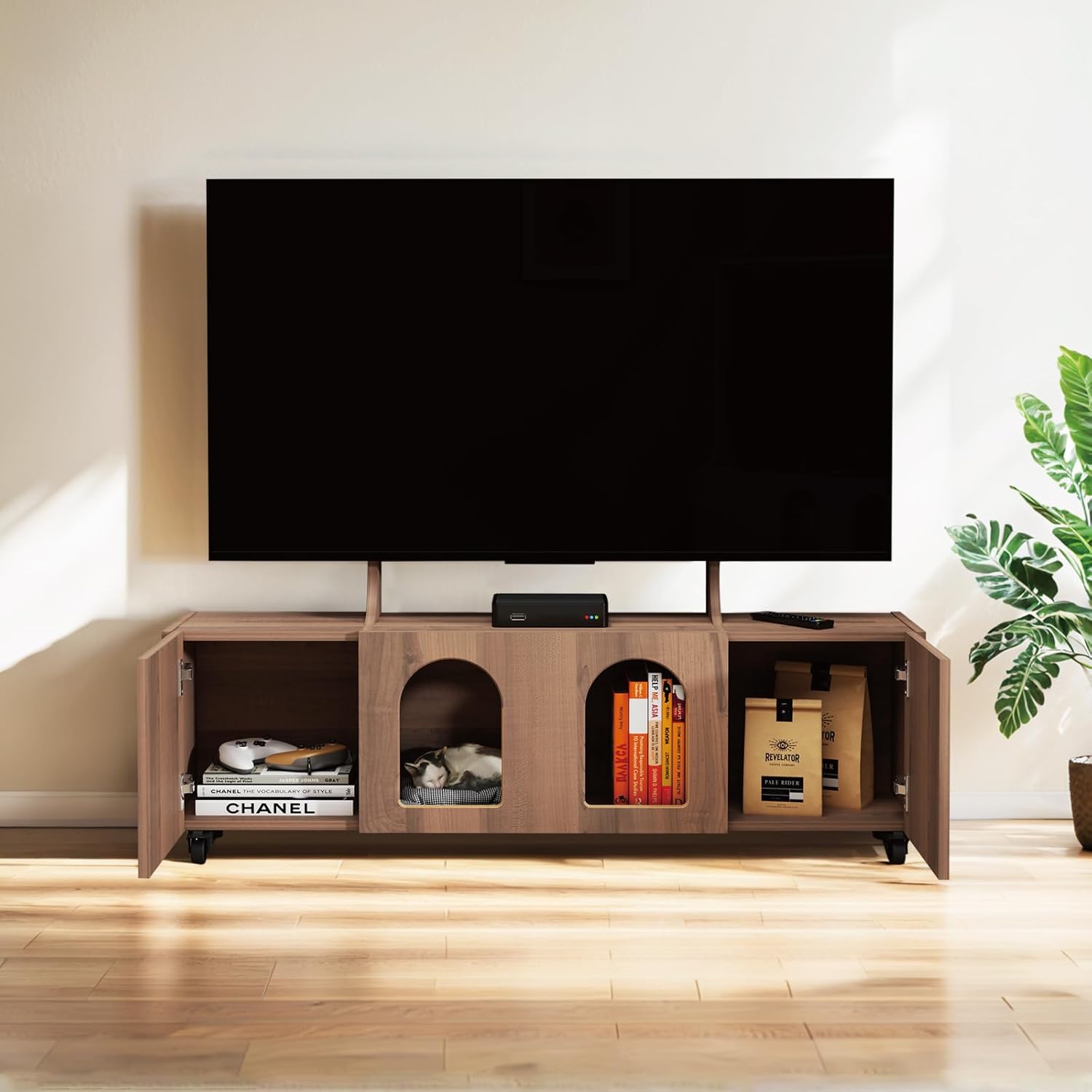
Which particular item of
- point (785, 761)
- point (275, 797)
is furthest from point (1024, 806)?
point (275, 797)

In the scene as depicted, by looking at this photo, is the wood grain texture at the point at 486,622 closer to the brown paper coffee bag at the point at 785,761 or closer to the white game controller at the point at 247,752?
the brown paper coffee bag at the point at 785,761

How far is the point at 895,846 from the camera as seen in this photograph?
2.79 meters

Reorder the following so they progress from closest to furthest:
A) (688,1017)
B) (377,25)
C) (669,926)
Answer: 1. (688,1017)
2. (669,926)
3. (377,25)

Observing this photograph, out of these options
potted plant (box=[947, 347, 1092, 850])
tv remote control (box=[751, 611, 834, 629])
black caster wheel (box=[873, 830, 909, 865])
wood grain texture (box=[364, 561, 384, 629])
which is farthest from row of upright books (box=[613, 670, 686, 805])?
potted plant (box=[947, 347, 1092, 850])

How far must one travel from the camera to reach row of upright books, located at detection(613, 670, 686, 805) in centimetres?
280

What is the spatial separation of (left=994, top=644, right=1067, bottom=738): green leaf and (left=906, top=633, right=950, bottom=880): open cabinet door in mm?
250

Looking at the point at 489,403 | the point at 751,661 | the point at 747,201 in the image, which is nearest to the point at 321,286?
the point at 489,403

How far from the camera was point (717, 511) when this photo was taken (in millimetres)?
2863

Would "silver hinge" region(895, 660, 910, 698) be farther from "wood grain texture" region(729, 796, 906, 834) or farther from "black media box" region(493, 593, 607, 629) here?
"black media box" region(493, 593, 607, 629)

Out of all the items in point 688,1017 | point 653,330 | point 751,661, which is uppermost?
point 653,330

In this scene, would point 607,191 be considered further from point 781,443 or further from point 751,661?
point 751,661

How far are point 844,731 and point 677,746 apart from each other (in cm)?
41

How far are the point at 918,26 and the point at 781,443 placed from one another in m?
1.16

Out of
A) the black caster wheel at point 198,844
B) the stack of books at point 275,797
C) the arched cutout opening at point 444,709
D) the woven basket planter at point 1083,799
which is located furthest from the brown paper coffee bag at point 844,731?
the black caster wheel at point 198,844
